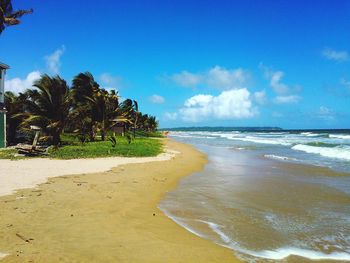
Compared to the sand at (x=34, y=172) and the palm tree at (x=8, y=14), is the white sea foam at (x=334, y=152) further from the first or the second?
the palm tree at (x=8, y=14)

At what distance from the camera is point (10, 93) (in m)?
28.3

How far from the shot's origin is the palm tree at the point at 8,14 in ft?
64.2

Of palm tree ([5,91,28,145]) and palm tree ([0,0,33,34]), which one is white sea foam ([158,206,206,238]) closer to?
palm tree ([0,0,33,34])

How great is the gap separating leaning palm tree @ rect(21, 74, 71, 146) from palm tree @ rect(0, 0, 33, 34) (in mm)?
3508

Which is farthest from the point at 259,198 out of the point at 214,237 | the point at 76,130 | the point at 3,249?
the point at 76,130

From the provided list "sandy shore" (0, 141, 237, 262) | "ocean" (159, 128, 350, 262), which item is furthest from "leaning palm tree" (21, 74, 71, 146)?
"sandy shore" (0, 141, 237, 262)

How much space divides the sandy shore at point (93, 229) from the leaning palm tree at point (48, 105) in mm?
13021

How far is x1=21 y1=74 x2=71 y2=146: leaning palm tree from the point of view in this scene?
70.7ft

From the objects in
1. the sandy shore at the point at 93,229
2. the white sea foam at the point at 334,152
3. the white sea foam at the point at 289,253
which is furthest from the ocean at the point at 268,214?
the white sea foam at the point at 334,152

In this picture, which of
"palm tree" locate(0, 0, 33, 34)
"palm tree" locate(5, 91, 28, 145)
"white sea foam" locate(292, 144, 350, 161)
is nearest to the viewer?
"palm tree" locate(0, 0, 33, 34)

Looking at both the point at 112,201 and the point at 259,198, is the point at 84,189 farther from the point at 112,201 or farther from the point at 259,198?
the point at 259,198

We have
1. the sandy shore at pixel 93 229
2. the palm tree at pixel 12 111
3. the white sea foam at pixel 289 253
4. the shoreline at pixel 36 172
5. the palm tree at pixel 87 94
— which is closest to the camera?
the sandy shore at pixel 93 229

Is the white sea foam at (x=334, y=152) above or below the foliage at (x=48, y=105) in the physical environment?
below

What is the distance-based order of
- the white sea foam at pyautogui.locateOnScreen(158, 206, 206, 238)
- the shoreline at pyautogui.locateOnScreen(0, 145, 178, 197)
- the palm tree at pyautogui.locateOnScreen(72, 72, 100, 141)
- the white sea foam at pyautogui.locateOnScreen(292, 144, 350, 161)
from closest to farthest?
the white sea foam at pyautogui.locateOnScreen(158, 206, 206, 238), the shoreline at pyautogui.locateOnScreen(0, 145, 178, 197), the white sea foam at pyautogui.locateOnScreen(292, 144, 350, 161), the palm tree at pyautogui.locateOnScreen(72, 72, 100, 141)
